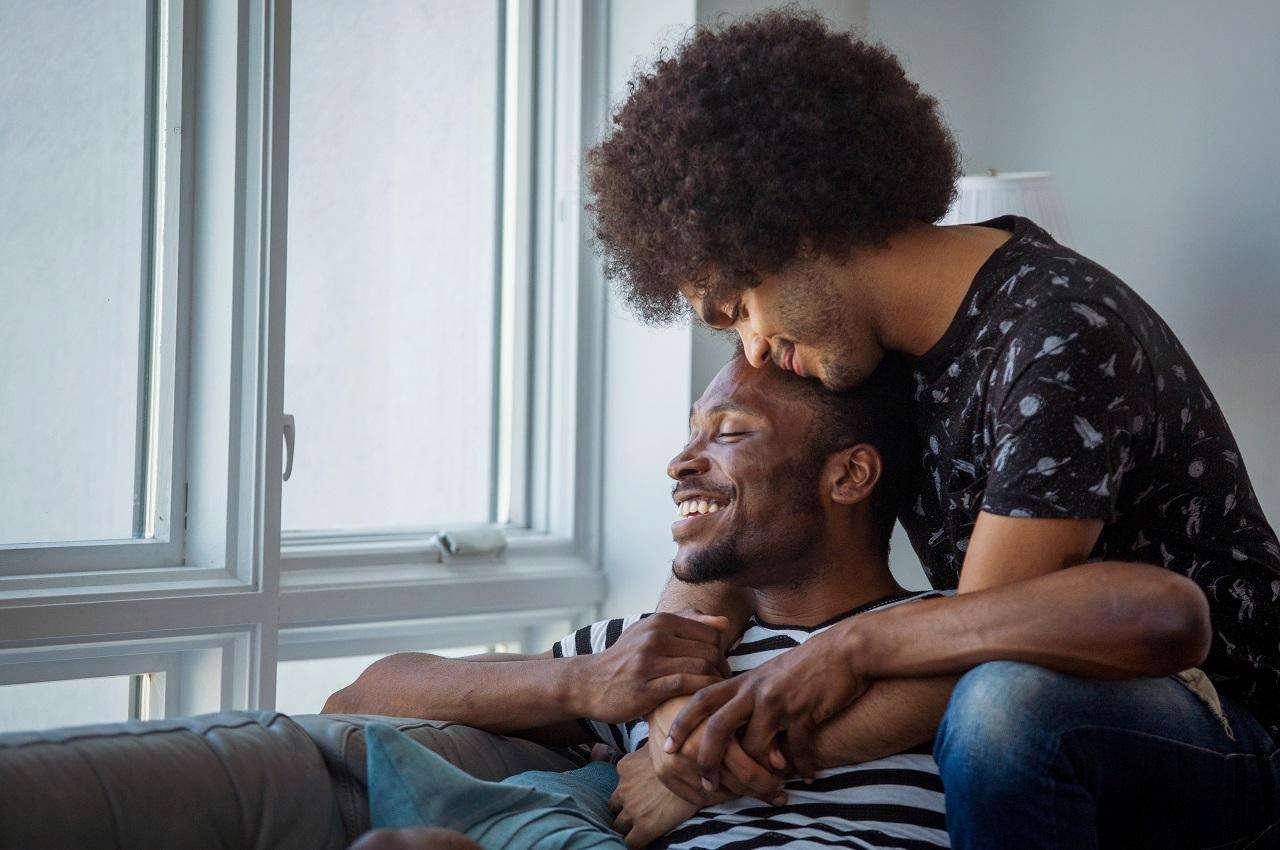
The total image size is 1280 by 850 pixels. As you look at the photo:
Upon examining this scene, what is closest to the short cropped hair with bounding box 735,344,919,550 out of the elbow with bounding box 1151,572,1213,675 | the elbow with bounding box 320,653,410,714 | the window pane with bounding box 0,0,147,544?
the elbow with bounding box 1151,572,1213,675

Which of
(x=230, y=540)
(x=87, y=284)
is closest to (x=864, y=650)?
(x=230, y=540)

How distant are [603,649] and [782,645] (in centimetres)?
25

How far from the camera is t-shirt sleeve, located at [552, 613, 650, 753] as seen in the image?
1.68 m

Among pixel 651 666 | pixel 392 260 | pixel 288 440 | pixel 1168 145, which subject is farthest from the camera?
pixel 392 260

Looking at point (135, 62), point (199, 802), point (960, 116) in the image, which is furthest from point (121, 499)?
point (960, 116)

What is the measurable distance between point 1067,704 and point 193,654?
1642 millimetres

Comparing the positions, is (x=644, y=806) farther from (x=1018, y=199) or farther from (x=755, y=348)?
(x=1018, y=199)

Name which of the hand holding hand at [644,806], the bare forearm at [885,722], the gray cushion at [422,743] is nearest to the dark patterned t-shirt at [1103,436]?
the bare forearm at [885,722]

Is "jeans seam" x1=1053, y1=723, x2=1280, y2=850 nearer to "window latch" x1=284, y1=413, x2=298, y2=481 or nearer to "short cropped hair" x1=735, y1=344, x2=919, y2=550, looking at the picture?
"short cropped hair" x1=735, y1=344, x2=919, y2=550

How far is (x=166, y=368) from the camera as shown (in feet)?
7.45

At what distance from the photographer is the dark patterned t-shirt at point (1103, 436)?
4.31 ft

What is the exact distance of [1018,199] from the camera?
2.40m

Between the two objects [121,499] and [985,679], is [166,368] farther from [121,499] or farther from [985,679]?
[985,679]

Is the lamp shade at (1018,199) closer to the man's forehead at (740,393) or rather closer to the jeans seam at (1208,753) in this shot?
the man's forehead at (740,393)
